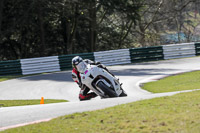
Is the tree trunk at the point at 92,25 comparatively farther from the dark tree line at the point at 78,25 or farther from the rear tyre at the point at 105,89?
the rear tyre at the point at 105,89

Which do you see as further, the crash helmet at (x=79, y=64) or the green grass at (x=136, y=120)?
the crash helmet at (x=79, y=64)

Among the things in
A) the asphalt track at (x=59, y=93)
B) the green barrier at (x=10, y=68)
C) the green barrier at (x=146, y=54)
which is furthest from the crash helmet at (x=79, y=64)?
the green barrier at (x=146, y=54)

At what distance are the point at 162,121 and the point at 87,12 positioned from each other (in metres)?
25.8

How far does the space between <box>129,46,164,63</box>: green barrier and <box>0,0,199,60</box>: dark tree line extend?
4.88 m

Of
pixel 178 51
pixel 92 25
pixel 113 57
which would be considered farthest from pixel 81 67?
pixel 92 25

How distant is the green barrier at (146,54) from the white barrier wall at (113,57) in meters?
0.42

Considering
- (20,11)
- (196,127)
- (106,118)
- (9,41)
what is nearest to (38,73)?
(20,11)

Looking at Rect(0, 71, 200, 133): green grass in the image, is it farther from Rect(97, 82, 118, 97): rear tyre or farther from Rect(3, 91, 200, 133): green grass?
Rect(97, 82, 118, 97): rear tyre

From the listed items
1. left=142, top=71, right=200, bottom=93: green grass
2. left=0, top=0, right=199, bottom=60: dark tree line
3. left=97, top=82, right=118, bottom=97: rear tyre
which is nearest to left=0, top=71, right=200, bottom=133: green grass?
left=97, top=82, right=118, bottom=97: rear tyre

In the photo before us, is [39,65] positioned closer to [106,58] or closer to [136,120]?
[106,58]

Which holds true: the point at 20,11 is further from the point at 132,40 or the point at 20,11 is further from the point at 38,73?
the point at 132,40

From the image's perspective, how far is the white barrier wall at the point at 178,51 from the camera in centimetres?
2412

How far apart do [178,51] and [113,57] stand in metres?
4.46

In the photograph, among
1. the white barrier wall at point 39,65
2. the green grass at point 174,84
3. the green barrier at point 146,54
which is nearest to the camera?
the green grass at point 174,84
